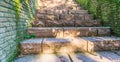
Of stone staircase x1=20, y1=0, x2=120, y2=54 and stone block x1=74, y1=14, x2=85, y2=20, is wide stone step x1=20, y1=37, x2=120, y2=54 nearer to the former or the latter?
stone staircase x1=20, y1=0, x2=120, y2=54

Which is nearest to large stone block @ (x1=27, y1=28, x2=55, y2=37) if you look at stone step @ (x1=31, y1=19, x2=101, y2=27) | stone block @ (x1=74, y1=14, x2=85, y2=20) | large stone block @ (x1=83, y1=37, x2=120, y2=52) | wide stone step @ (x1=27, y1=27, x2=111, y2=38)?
wide stone step @ (x1=27, y1=27, x2=111, y2=38)

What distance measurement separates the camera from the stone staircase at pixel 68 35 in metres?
3.25

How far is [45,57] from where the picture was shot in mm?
3000

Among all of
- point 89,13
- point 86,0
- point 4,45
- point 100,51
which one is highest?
point 86,0

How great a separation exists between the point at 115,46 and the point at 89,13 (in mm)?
2256

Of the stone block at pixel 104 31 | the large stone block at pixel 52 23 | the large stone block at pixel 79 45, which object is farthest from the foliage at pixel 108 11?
the large stone block at pixel 52 23

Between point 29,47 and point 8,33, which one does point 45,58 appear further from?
point 8,33

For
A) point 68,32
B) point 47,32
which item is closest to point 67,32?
point 68,32

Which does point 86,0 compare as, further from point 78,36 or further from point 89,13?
point 78,36

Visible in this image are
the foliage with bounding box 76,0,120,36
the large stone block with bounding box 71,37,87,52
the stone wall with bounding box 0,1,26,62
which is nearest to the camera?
the stone wall with bounding box 0,1,26,62

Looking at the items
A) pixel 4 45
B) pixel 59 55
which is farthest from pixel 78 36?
pixel 4 45

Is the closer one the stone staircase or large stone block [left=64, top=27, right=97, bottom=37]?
the stone staircase

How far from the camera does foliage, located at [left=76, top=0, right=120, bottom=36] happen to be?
3.82 m

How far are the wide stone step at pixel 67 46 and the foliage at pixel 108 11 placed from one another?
0.59 metres
